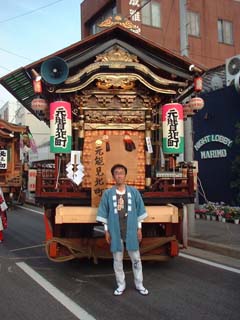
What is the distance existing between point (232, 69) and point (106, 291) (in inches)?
408

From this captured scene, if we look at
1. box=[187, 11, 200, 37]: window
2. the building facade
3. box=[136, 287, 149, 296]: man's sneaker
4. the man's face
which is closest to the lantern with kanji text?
the man's face

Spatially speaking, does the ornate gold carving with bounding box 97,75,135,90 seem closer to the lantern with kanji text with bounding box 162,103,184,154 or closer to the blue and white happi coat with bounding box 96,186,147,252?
the lantern with kanji text with bounding box 162,103,184,154

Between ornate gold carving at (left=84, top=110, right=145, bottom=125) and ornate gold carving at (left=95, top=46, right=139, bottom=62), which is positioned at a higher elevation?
ornate gold carving at (left=95, top=46, right=139, bottom=62)

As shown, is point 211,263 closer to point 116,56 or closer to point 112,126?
point 112,126

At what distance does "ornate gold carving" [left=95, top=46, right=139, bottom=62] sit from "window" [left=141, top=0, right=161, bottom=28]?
18043 millimetres

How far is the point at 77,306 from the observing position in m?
5.14

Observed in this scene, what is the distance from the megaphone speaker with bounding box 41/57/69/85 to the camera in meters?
7.05

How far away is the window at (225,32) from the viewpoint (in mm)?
28062

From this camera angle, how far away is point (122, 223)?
18.8ft

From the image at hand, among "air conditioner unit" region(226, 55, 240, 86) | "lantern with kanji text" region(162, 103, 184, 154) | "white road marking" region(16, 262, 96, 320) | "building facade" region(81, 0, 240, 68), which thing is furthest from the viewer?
"building facade" region(81, 0, 240, 68)

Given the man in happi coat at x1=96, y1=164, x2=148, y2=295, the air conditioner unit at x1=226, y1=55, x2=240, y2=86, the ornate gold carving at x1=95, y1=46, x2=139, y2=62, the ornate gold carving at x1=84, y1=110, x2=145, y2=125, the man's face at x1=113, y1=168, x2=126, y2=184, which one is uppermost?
the air conditioner unit at x1=226, y1=55, x2=240, y2=86

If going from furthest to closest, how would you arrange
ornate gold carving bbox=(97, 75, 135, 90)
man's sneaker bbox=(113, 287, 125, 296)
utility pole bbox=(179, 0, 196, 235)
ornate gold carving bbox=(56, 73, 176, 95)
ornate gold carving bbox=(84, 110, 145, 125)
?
1. utility pole bbox=(179, 0, 196, 235)
2. ornate gold carving bbox=(84, 110, 145, 125)
3. ornate gold carving bbox=(97, 75, 135, 90)
4. ornate gold carving bbox=(56, 73, 176, 95)
5. man's sneaker bbox=(113, 287, 125, 296)

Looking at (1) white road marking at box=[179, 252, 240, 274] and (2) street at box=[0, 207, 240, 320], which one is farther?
(1) white road marking at box=[179, 252, 240, 274]

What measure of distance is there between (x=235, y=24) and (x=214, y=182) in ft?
59.6
